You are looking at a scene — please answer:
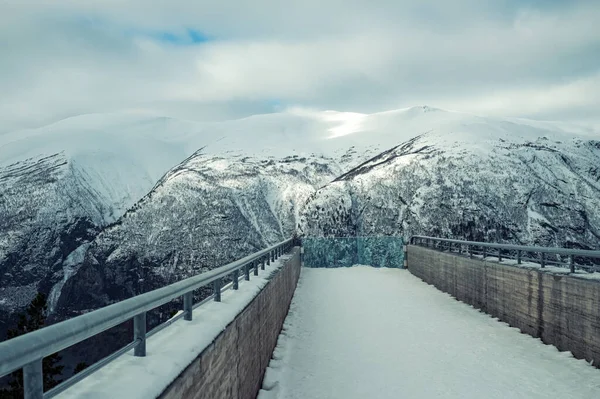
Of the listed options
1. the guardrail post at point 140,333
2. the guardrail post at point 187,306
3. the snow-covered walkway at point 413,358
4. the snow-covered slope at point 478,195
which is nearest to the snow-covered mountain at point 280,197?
the snow-covered slope at point 478,195

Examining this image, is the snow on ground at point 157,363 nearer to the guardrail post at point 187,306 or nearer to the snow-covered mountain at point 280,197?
the guardrail post at point 187,306

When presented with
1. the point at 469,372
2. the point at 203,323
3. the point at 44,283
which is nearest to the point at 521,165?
the point at 469,372

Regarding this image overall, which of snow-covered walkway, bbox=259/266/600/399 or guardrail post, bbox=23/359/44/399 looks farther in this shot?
snow-covered walkway, bbox=259/266/600/399

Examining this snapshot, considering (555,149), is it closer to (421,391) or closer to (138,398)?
(421,391)

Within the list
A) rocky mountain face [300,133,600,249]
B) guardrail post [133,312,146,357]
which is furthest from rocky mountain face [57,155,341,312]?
guardrail post [133,312,146,357]

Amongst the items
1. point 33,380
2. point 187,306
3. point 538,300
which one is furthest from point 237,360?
point 538,300

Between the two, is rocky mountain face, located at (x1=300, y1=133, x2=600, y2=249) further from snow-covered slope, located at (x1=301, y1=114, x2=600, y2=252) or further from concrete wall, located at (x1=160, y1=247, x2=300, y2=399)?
concrete wall, located at (x1=160, y1=247, x2=300, y2=399)
